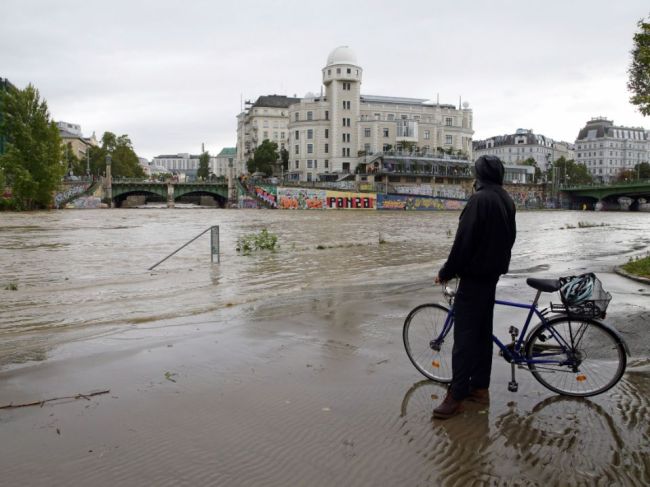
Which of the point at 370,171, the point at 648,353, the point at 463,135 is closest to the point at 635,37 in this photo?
the point at 648,353

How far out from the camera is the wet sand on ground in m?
3.47

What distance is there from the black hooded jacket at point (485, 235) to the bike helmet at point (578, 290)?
61 cm

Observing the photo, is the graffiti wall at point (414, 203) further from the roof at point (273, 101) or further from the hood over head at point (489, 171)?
the hood over head at point (489, 171)

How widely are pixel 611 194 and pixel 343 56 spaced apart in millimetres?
53540

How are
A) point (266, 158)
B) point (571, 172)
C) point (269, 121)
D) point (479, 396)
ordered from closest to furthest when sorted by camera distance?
point (479, 396) → point (266, 158) → point (269, 121) → point (571, 172)

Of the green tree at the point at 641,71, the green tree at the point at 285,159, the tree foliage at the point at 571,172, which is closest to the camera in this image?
the green tree at the point at 641,71

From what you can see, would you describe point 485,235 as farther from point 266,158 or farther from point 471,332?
point 266,158

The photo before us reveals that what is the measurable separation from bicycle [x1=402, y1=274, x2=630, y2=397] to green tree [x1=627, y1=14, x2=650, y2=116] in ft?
33.9

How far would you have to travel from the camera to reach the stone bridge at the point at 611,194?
8544 centimetres

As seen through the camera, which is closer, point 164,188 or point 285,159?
point 164,188

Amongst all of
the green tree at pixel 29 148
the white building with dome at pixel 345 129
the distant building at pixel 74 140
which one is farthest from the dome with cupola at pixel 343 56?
the distant building at pixel 74 140

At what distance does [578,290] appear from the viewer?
179 inches

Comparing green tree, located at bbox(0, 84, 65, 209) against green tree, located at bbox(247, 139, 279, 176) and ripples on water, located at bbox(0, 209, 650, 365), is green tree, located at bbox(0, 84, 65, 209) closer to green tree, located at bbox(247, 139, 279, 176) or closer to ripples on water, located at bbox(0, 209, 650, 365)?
ripples on water, located at bbox(0, 209, 650, 365)

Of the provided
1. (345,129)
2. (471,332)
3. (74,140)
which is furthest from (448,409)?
(74,140)
